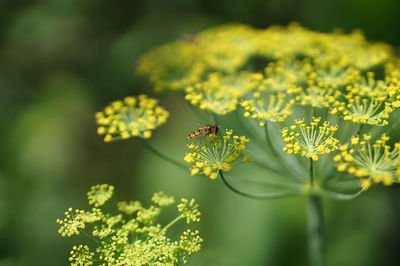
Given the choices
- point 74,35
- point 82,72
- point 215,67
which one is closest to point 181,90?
point 215,67

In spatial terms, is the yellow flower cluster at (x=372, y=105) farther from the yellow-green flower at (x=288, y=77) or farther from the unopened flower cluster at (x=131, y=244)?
the unopened flower cluster at (x=131, y=244)

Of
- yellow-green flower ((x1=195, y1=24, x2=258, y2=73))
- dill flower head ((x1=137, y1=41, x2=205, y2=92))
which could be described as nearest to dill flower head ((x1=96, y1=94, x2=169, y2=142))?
dill flower head ((x1=137, y1=41, x2=205, y2=92))

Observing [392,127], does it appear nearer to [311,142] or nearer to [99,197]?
[311,142]

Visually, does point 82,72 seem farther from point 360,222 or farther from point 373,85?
point 360,222

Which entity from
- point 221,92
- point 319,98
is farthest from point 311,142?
point 221,92

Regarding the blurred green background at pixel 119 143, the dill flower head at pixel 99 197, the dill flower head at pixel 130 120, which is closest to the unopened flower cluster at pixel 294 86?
the dill flower head at pixel 130 120

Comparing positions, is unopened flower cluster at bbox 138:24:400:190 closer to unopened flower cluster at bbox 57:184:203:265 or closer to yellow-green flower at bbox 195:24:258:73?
Result: yellow-green flower at bbox 195:24:258:73

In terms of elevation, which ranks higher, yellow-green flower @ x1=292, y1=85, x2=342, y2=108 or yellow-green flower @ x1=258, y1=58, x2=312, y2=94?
yellow-green flower @ x1=258, y1=58, x2=312, y2=94
